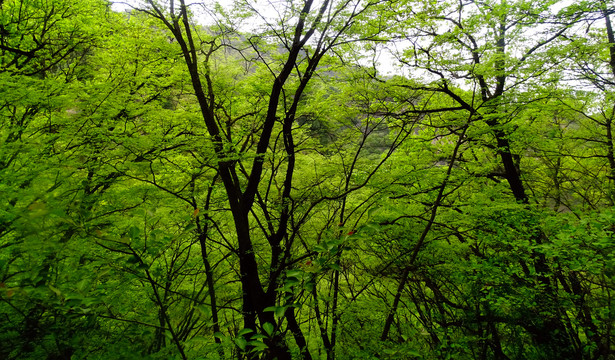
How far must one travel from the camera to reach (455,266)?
4.11m

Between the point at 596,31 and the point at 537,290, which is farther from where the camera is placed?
the point at 596,31

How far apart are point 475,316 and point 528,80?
16.7 feet

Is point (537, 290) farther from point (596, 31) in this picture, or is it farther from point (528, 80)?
point (596, 31)

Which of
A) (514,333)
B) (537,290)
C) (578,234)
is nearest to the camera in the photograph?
(578,234)

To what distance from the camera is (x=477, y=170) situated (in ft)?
20.0

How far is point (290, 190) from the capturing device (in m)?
5.32

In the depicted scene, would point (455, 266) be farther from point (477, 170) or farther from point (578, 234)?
point (477, 170)

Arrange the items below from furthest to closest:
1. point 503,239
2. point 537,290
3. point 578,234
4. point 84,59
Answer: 1. point 84,59
2. point 503,239
3. point 537,290
4. point 578,234

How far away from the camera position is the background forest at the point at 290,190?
7.96ft

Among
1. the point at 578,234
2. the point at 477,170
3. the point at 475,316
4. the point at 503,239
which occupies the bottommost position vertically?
the point at 475,316

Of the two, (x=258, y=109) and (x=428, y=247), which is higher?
(x=258, y=109)

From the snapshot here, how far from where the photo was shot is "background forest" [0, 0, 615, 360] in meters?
2.43

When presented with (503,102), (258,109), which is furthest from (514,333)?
(258,109)

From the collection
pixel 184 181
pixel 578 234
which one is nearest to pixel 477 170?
pixel 578 234
